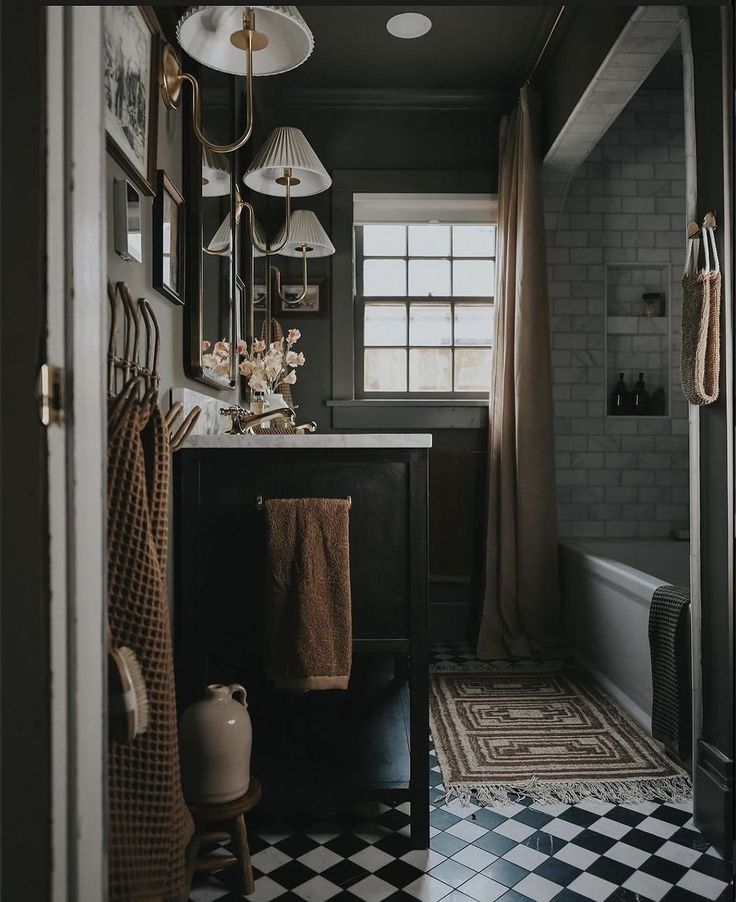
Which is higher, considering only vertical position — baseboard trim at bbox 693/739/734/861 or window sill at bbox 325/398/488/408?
window sill at bbox 325/398/488/408

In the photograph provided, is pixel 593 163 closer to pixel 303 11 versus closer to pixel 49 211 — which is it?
pixel 303 11

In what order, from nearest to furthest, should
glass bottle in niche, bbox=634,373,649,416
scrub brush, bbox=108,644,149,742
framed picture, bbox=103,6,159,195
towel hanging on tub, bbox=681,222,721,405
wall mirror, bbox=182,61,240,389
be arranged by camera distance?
scrub brush, bbox=108,644,149,742
framed picture, bbox=103,6,159,195
towel hanging on tub, bbox=681,222,721,405
wall mirror, bbox=182,61,240,389
glass bottle in niche, bbox=634,373,649,416

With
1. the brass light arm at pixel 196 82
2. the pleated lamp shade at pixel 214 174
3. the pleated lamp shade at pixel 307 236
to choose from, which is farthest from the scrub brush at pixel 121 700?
the pleated lamp shade at pixel 307 236

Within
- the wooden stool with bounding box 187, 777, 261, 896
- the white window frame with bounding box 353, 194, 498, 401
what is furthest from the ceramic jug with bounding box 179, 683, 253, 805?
the white window frame with bounding box 353, 194, 498, 401

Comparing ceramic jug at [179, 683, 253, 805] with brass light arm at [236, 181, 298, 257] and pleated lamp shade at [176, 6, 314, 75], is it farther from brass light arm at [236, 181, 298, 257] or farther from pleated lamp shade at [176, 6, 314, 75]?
brass light arm at [236, 181, 298, 257]

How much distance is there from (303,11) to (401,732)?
2.90m

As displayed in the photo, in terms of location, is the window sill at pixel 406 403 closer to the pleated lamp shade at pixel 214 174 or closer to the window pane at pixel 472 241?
the window pane at pixel 472 241

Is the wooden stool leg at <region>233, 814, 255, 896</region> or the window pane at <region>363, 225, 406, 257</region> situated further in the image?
the window pane at <region>363, 225, 406, 257</region>

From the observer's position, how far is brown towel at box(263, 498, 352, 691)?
5.44ft

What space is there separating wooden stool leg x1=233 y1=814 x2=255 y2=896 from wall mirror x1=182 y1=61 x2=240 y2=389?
3.69ft

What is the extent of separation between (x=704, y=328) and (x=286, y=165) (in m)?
1.41

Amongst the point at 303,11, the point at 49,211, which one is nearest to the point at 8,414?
the point at 49,211

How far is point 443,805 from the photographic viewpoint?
6.45ft

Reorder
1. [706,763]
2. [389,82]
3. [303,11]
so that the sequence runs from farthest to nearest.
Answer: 1. [389,82]
2. [303,11]
3. [706,763]
